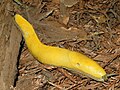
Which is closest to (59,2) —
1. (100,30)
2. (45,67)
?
(100,30)

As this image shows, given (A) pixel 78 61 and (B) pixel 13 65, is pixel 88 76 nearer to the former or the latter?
(A) pixel 78 61

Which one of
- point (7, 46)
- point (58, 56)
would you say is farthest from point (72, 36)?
point (7, 46)

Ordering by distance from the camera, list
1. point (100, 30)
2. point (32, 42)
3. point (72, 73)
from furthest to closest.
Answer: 1. point (100, 30)
2. point (32, 42)
3. point (72, 73)

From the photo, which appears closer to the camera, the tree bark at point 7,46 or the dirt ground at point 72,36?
the tree bark at point 7,46

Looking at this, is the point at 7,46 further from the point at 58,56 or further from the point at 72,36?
the point at 72,36
